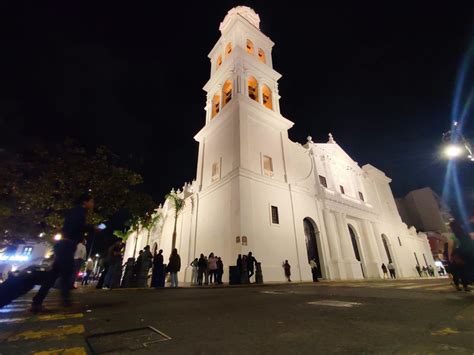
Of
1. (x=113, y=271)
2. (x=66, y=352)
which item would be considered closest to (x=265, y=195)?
(x=113, y=271)

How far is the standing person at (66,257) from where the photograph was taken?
3.36 meters

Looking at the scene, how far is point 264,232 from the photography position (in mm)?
15023

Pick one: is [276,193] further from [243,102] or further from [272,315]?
[272,315]

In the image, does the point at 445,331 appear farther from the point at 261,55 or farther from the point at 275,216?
the point at 261,55

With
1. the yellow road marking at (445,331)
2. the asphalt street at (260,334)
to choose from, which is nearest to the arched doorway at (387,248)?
the asphalt street at (260,334)

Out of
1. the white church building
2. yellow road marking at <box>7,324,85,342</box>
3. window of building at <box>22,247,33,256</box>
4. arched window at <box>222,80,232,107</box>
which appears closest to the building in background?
the white church building

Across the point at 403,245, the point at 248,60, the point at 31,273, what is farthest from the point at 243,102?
the point at 403,245

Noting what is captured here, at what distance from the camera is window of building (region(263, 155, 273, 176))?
17.8 m

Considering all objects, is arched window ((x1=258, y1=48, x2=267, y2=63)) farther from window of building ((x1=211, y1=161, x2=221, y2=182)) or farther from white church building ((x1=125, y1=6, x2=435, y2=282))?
window of building ((x1=211, y1=161, x2=221, y2=182))

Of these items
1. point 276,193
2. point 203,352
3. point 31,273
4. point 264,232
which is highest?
point 276,193

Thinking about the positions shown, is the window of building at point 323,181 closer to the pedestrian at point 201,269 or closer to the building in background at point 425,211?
the pedestrian at point 201,269

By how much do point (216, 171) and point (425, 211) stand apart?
2191 inches

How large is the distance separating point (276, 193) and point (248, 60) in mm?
13269

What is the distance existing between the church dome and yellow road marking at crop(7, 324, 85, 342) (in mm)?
29149
